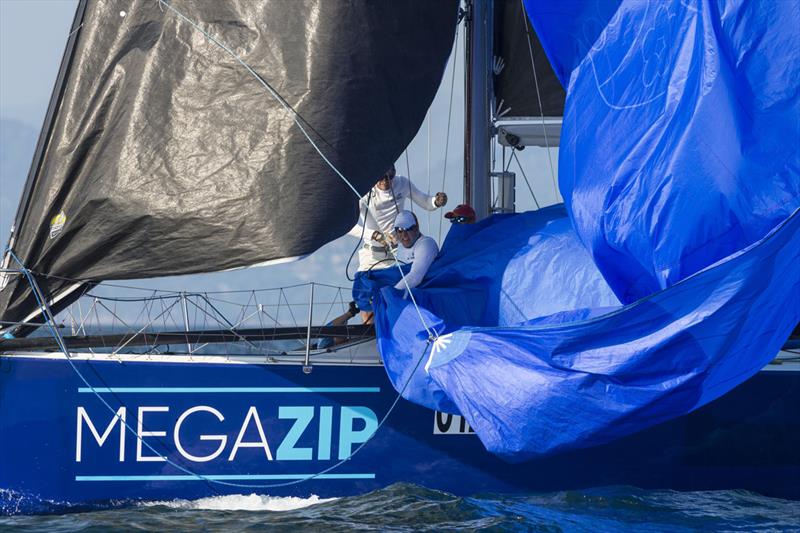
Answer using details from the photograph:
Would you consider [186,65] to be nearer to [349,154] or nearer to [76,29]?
[76,29]

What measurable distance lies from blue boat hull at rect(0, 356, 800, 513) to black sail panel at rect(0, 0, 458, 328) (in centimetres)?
62

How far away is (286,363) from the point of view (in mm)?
5793

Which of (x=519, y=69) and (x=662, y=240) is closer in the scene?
(x=662, y=240)

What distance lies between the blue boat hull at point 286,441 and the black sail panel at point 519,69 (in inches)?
116

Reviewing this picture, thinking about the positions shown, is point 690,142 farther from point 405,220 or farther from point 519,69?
point 519,69

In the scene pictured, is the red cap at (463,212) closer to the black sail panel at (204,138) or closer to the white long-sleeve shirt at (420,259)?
the white long-sleeve shirt at (420,259)

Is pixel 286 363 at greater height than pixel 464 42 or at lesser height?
lesser

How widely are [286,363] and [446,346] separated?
1071 mm

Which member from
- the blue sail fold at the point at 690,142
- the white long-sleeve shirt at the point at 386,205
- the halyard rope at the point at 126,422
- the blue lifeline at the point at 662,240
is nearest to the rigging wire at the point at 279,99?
the halyard rope at the point at 126,422

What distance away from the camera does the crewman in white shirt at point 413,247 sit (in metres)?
6.12

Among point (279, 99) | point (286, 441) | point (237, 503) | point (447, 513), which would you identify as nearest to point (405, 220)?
point (279, 99)

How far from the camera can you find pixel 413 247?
6.30 m

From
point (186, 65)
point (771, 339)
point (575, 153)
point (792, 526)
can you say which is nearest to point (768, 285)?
point (771, 339)

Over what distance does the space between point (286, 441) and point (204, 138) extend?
1.75 metres
